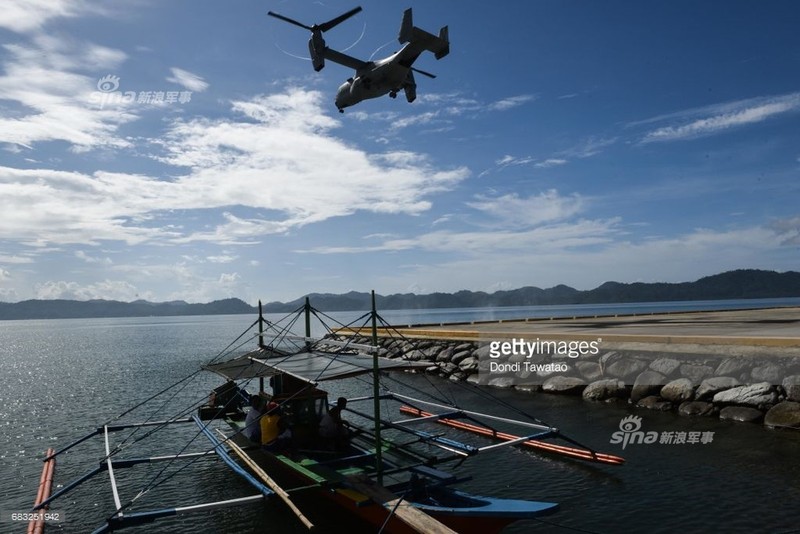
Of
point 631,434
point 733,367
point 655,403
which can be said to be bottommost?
point 631,434

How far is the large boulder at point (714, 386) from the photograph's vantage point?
Answer: 87.8 feet

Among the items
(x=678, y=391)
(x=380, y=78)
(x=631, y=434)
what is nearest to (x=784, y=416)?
(x=678, y=391)

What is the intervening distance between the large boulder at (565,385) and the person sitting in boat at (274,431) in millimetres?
22028

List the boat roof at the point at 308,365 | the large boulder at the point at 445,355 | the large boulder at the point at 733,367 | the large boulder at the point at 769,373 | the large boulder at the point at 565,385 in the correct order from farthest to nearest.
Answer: the large boulder at the point at 445,355 → the large boulder at the point at 565,385 → the large boulder at the point at 733,367 → the large boulder at the point at 769,373 → the boat roof at the point at 308,365

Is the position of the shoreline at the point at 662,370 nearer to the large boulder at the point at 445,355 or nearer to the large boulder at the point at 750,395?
the large boulder at the point at 750,395

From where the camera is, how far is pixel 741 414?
25.2m

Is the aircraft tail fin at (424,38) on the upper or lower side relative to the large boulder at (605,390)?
upper

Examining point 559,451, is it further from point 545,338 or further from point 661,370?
point 545,338

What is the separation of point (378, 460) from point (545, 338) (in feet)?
86.3

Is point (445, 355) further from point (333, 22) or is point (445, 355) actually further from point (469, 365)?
point (333, 22)

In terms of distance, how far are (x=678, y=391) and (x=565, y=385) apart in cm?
749

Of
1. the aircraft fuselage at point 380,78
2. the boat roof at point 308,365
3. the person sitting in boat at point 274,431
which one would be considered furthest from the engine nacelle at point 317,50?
the person sitting in boat at point 274,431

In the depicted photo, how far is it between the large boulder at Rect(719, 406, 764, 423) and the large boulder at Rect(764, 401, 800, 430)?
483 mm

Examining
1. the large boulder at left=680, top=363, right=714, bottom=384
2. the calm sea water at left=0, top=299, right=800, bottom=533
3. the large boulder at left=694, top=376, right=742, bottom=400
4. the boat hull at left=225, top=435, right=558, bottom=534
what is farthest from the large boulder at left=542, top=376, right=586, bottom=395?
the boat hull at left=225, top=435, right=558, bottom=534
